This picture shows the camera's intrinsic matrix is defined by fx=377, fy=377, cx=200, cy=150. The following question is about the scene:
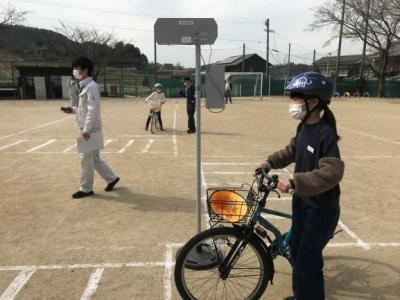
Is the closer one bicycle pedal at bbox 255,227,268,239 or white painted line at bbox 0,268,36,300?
bicycle pedal at bbox 255,227,268,239

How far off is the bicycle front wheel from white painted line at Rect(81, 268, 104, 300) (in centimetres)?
82

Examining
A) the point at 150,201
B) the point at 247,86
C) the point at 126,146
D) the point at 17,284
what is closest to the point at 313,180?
the point at 17,284

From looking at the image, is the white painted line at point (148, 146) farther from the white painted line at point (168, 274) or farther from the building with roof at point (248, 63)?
the building with roof at point (248, 63)

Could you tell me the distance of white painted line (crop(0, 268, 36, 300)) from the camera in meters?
3.15

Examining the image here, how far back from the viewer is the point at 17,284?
3.31 meters

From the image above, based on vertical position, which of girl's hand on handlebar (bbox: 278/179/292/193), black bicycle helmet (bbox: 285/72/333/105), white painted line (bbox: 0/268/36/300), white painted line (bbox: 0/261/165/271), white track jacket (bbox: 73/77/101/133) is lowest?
white painted line (bbox: 0/268/36/300)

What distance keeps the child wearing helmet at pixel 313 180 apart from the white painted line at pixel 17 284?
7.63 feet

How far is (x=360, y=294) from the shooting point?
3.21m

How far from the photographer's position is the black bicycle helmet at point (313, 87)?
2564 mm

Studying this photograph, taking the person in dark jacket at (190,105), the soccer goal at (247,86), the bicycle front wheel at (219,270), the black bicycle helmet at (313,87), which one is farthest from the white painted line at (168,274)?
the soccer goal at (247,86)

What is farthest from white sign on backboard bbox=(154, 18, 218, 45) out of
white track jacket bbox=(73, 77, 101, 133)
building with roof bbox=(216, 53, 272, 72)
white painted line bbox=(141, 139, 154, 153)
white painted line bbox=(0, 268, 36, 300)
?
building with roof bbox=(216, 53, 272, 72)

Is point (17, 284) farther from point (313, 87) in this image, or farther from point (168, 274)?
point (313, 87)

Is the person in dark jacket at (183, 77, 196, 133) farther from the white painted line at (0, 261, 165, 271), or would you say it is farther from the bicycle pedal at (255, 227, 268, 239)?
the bicycle pedal at (255, 227, 268, 239)

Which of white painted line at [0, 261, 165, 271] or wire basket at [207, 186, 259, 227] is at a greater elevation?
wire basket at [207, 186, 259, 227]
